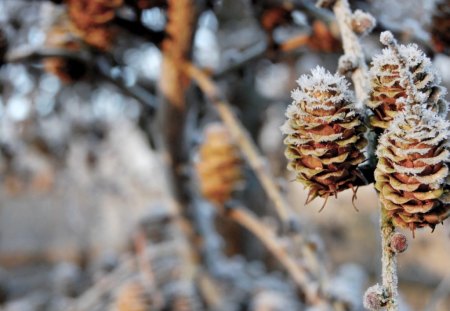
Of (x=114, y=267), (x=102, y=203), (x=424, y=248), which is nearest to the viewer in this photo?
(x=114, y=267)

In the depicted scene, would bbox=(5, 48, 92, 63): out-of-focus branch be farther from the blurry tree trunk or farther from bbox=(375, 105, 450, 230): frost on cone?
bbox=(375, 105, 450, 230): frost on cone

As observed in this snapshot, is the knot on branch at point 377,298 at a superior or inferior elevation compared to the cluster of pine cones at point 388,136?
inferior

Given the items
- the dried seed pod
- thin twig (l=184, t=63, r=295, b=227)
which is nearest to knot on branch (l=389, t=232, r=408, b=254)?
thin twig (l=184, t=63, r=295, b=227)

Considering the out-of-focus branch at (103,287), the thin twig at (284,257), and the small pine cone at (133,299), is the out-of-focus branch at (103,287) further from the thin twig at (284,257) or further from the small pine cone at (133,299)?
the thin twig at (284,257)

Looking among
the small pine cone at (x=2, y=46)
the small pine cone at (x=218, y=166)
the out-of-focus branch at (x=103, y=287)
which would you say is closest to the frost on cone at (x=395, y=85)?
the small pine cone at (x=2, y=46)

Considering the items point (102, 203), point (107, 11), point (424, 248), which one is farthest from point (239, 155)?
point (102, 203)

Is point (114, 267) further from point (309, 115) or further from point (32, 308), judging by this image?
point (309, 115)
